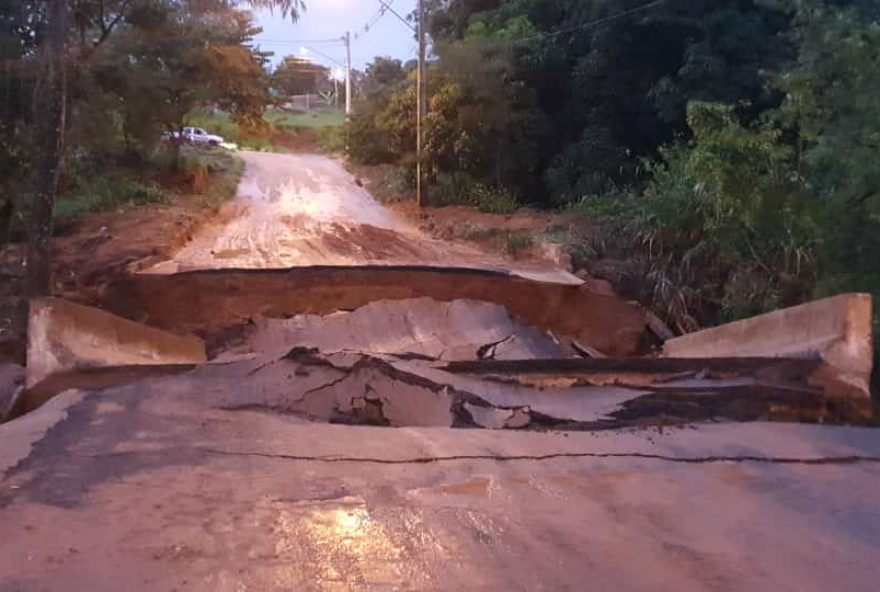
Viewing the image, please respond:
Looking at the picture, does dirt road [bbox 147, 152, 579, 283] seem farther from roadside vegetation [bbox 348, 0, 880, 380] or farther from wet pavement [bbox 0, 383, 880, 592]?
wet pavement [bbox 0, 383, 880, 592]

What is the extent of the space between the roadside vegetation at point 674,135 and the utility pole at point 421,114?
242 millimetres

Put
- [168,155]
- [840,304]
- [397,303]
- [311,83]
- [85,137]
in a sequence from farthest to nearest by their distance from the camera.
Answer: [311,83] < [168,155] < [85,137] < [397,303] < [840,304]

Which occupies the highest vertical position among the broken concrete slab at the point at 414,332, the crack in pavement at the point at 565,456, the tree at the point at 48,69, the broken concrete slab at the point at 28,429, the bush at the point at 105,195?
the tree at the point at 48,69

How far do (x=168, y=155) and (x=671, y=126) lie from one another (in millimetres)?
14444

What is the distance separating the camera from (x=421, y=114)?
82.6 ft

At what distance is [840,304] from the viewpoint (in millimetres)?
5945

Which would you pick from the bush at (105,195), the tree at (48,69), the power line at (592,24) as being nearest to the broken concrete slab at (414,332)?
the tree at (48,69)

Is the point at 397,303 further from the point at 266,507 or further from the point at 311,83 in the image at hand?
the point at 311,83

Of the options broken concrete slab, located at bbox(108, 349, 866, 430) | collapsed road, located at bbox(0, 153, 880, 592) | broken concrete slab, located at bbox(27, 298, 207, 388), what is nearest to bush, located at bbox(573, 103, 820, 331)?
collapsed road, located at bbox(0, 153, 880, 592)

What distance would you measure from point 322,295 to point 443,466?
7.33 meters

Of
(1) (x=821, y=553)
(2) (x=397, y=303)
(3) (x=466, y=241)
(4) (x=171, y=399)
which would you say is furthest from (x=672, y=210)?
(1) (x=821, y=553)

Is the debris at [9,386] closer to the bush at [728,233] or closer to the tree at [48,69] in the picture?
the tree at [48,69]

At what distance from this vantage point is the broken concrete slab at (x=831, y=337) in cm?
583

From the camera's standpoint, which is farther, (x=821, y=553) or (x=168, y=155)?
(x=168, y=155)
